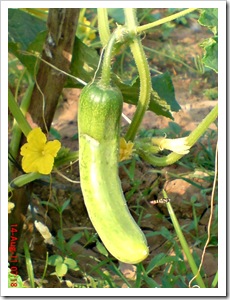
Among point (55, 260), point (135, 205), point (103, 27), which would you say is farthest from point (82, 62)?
point (135, 205)

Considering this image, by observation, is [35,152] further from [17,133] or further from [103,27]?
[103,27]

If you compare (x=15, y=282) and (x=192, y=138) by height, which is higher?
(x=192, y=138)

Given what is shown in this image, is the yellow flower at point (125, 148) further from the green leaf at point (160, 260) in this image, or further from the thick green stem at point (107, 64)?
the green leaf at point (160, 260)

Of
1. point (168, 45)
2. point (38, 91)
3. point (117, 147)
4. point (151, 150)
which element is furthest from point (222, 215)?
point (168, 45)

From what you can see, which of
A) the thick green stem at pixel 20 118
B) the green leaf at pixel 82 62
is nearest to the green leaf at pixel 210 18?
the green leaf at pixel 82 62

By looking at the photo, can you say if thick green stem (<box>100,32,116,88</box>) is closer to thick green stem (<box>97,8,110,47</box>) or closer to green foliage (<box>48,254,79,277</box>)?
thick green stem (<box>97,8,110,47</box>)

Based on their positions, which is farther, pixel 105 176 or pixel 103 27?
pixel 103 27
